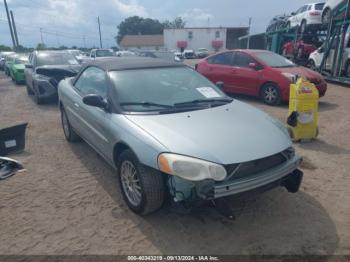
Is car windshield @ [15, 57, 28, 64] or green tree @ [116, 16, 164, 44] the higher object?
green tree @ [116, 16, 164, 44]

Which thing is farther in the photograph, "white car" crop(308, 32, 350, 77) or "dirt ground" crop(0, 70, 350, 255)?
"white car" crop(308, 32, 350, 77)

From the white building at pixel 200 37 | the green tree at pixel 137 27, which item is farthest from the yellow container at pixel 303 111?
the green tree at pixel 137 27

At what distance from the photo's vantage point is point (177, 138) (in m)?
Answer: 2.63

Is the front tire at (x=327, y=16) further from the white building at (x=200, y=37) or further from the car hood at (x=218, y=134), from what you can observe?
the white building at (x=200, y=37)

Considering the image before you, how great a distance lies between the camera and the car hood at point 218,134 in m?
2.53

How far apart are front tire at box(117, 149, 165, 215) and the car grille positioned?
66cm

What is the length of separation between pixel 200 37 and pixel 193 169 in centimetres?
5868

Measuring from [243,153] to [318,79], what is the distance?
253 inches

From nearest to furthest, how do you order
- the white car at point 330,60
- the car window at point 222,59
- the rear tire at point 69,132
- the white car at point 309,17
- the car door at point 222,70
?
the rear tire at point 69,132, the car door at point 222,70, the car window at point 222,59, the white car at point 330,60, the white car at point 309,17

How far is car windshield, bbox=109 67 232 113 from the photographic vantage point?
10.7ft

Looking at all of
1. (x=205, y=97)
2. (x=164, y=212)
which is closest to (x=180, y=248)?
(x=164, y=212)

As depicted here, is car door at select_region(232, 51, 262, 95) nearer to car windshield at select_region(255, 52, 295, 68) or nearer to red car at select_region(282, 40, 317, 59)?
car windshield at select_region(255, 52, 295, 68)

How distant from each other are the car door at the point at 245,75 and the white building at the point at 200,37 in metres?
49.8

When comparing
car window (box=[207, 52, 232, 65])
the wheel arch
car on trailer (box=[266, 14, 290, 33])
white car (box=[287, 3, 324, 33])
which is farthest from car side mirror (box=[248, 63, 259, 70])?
car on trailer (box=[266, 14, 290, 33])
